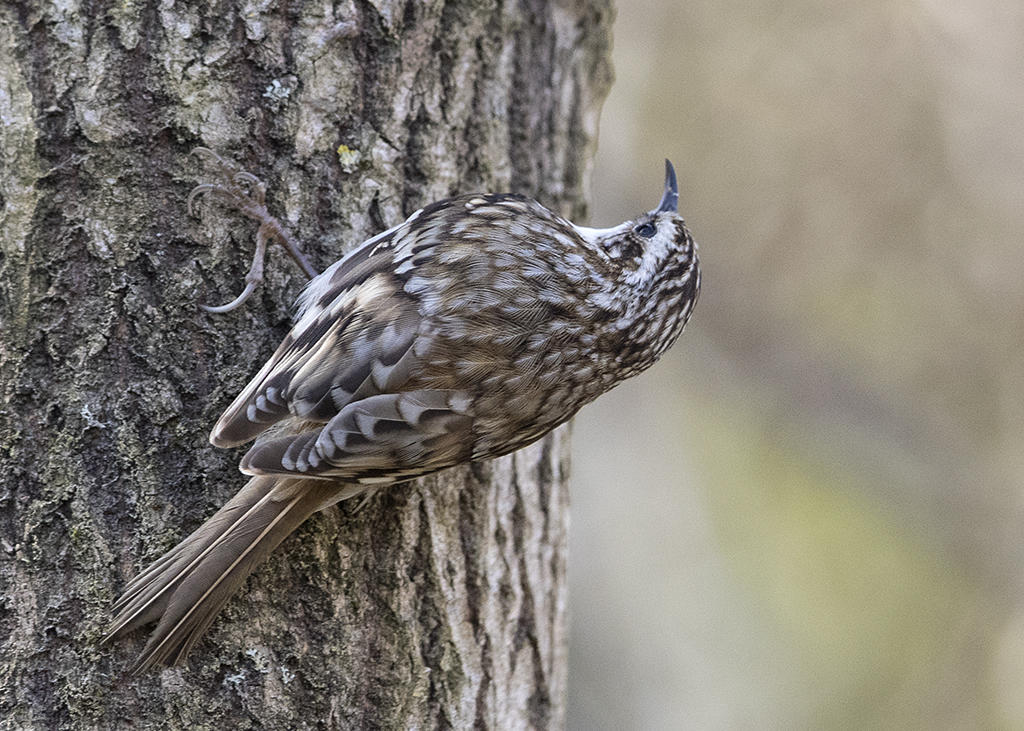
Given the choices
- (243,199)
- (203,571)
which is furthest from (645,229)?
(203,571)

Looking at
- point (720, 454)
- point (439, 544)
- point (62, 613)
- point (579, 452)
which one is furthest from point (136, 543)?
point (720, 454)

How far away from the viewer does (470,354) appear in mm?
1894

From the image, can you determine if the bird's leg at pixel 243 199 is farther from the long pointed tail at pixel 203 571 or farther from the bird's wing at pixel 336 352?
the long pointed tail at pixel 203 571

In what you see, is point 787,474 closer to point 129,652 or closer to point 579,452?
point 579,452

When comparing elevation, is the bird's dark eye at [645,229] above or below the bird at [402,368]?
above

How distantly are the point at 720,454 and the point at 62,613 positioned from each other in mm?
4372

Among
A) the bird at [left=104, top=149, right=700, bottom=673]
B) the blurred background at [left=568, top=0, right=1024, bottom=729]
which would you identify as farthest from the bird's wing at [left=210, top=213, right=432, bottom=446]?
the blurred background at [left=568, top=0, right=1024, bottom=729]

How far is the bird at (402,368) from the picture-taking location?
5.84 ft

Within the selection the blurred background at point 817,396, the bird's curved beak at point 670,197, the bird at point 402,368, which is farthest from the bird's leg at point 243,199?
the blurred background at point 817,396

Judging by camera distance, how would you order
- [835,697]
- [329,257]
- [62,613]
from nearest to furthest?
[62,613] → [329,257] → [835,697]

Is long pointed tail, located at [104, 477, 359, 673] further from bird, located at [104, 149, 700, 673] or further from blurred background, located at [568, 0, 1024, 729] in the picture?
blurred background, located at [568, 0, 1024, 729]

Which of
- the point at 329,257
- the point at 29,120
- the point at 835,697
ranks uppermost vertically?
the point at 29,120

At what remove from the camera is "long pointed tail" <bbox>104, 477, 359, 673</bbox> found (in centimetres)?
177

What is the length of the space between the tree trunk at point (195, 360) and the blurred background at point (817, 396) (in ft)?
10.6
